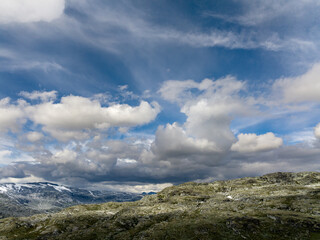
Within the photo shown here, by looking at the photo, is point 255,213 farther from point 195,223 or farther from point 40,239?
point 40,239

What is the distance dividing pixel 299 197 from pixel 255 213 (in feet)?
197

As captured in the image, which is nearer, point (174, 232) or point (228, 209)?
point (174, 232)

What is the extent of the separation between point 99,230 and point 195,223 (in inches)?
2344

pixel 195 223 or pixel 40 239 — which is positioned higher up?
pixel 195 223

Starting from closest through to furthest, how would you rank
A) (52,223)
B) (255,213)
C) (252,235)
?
(252,235), (255,213), (52,223)

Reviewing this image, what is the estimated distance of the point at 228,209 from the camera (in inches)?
5866

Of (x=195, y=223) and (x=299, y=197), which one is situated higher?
(x=299, y=197)

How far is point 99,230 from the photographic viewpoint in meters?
136

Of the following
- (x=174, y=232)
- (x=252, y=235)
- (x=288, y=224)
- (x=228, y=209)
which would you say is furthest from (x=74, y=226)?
(x=288, y=224)

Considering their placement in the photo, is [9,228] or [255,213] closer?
[255,213]

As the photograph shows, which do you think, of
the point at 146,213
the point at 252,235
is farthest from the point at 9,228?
the point at 252,235

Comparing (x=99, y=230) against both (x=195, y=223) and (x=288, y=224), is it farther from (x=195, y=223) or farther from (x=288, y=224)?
(x=288, y=224)

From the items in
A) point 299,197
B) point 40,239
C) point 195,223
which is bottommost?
point 40,239

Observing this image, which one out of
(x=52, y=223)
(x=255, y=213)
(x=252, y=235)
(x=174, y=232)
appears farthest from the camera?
(x=52, y=223)
